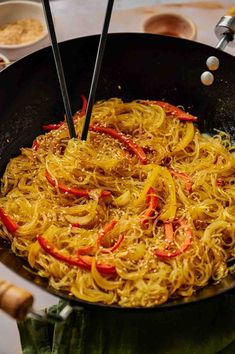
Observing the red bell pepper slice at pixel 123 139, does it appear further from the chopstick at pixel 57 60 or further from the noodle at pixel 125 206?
the chopstick at pixel 57 60

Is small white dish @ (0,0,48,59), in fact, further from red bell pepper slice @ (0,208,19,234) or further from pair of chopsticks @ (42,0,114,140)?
red bell pepper slice @ (0,208,19,234)

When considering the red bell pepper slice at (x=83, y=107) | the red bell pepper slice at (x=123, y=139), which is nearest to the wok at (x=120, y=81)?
the red bell pepper slice at (x=83, y=107)

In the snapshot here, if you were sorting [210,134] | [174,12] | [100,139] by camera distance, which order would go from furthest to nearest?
[174,12] < [210,134] < [100,139]

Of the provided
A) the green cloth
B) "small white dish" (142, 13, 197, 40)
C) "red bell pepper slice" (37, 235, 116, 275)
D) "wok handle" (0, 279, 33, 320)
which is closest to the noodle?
"red bell pepper slice" (37, 235, 116, 275)

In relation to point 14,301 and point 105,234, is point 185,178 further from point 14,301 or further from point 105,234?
point 14,301

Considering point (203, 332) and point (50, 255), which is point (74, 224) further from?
point (203, 332)

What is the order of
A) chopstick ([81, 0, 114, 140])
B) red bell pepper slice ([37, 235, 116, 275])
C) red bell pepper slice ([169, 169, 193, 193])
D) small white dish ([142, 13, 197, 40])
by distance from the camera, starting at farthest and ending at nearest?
small white dish ([142, 13, 197, 40]) < red bell pepper slice ([169, 169, 193, 193]) < chopstick ([81, 0, 114, 140]) < red bell pepper slice ([37, 235, 116, 275])

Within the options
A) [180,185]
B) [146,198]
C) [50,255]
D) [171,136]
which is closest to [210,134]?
[171,136]
